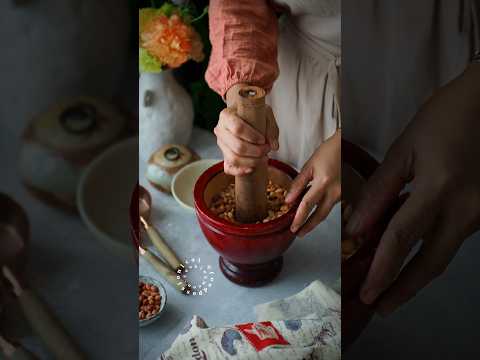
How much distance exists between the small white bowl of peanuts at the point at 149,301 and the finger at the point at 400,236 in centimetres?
29

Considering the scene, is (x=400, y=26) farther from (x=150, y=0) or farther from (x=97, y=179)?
(x=97, y=179)

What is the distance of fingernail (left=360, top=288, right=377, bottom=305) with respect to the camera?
76 cm

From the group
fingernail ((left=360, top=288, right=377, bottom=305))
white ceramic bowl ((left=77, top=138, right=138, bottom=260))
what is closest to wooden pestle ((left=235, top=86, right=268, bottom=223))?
white ceramic bowl ((left=77, top=138, right=138, bottom=260))

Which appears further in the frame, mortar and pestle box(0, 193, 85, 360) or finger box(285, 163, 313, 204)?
finger box(285, 163, 313, 204)

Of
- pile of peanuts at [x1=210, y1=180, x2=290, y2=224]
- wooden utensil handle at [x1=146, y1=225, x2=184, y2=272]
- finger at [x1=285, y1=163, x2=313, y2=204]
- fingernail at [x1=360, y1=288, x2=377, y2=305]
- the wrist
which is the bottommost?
fingernail at [x1=360, y1=288, x2=377, y2=305]

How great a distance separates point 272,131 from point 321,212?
0.13m

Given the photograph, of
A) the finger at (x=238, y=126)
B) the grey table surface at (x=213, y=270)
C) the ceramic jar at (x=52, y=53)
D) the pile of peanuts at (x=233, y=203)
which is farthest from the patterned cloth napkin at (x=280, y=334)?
the ceramic jar at (x=52, y=53)

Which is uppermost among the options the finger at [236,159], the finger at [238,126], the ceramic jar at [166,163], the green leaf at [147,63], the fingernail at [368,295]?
the green leaf at [147,63]

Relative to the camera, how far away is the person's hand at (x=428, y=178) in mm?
729

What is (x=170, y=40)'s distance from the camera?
1.92 ft

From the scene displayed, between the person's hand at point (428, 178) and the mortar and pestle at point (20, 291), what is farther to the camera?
the person's hand at point (428, 178)

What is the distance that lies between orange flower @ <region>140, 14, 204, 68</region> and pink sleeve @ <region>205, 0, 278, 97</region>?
0.08 ft

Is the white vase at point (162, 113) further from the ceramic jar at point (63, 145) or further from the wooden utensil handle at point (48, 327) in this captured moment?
the wooden utensil handle at point (48, 327)

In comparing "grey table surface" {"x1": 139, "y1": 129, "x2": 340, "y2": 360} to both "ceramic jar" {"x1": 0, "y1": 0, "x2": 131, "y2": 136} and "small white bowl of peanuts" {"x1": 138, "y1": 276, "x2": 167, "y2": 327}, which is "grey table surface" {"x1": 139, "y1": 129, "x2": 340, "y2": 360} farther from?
"ceramic jar" {"x1": 0, "y1": 0, "x2": 131, "y2": 136}
